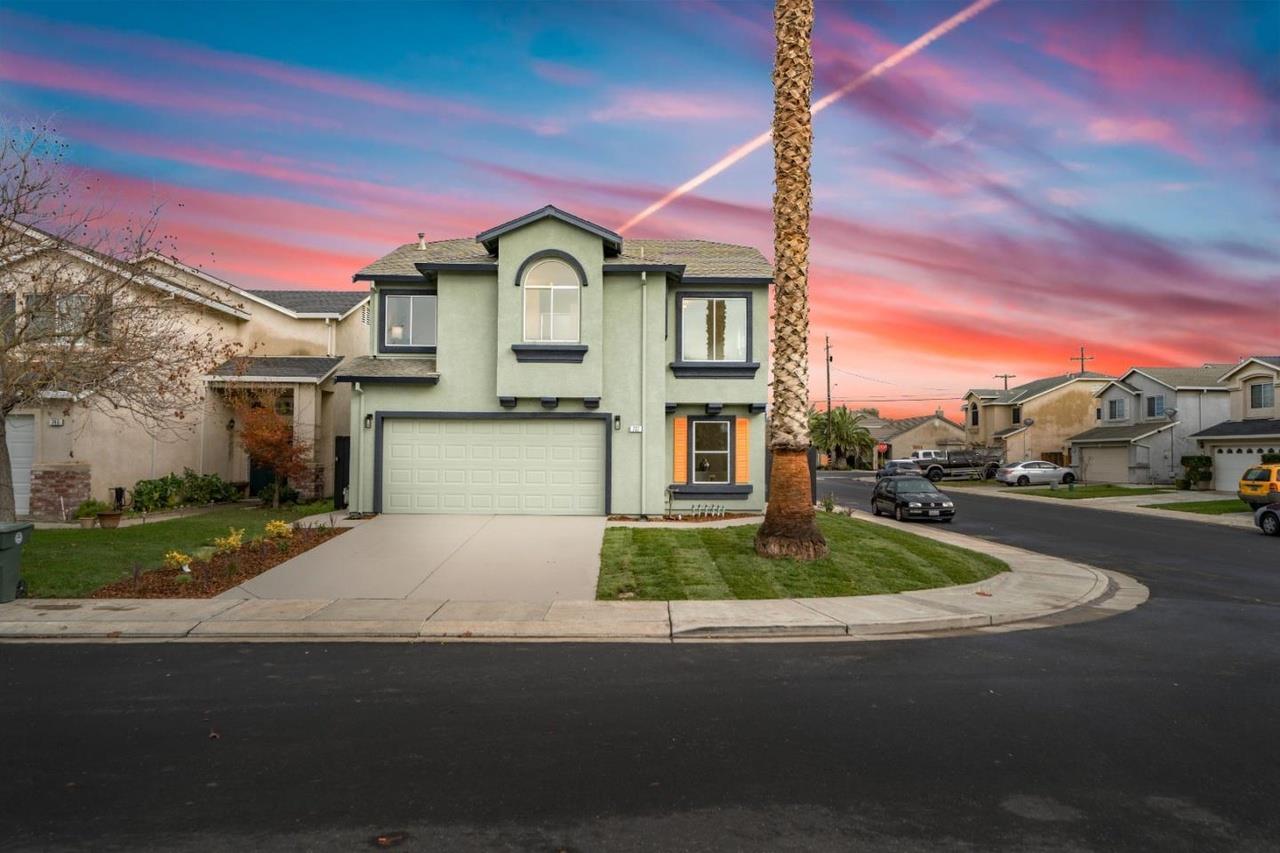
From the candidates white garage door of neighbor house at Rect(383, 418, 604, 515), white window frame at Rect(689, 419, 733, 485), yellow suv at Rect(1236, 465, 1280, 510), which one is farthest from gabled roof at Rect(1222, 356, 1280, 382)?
white garage door of neighbor house at Rect(383, 418, 604, 515)

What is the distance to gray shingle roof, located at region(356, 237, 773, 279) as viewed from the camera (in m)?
20.7

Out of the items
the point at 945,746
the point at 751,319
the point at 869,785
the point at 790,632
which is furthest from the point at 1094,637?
the point at 751,319

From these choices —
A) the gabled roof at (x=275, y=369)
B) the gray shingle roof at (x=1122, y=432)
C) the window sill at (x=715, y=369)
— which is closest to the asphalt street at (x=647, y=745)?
the window sill at (x=715, y=369)

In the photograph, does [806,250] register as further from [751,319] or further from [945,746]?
[945,746]

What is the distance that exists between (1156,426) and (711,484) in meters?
37.8

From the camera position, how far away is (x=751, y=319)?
69.7ft

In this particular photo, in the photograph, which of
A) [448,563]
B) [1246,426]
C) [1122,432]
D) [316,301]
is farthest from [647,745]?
[1122,432]

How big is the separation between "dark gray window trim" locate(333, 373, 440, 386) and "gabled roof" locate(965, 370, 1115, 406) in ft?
176

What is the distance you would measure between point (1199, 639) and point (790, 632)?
5228 mm

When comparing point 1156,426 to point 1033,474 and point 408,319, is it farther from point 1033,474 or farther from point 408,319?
point 408,319

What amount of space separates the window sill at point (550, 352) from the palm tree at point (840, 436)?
6503 centimetres

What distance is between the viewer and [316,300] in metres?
29.4

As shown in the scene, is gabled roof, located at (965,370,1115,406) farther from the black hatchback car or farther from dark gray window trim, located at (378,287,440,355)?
dark gray window trim, located at (378,287,440,355)

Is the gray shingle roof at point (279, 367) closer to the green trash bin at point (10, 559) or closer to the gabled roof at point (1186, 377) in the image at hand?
the green trash bin at point (10, 559)
